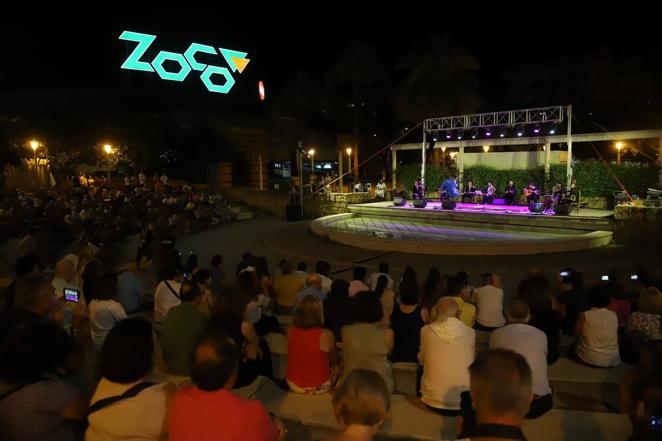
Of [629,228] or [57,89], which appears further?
[57,89]

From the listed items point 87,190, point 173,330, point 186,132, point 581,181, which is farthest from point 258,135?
point 173,330

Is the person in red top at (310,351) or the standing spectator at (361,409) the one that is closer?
the standing spectator at (361,409)

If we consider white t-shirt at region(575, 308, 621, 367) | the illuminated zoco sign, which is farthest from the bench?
the illuminated zoco sign

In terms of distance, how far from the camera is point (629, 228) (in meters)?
13.7

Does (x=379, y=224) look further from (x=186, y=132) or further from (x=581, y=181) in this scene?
(x=186, y=132)

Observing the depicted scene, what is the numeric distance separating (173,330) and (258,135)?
25.6 metres

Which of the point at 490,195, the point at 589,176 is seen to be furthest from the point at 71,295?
the point at 589,176

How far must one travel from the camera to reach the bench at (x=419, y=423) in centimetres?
357

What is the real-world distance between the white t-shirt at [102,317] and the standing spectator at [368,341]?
2491mm

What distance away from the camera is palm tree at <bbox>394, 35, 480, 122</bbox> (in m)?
29.8

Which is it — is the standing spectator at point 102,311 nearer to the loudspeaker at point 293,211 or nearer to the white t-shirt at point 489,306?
the white t-shirt at point 489,306

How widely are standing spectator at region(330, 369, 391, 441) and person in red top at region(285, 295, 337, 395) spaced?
5.57 feet

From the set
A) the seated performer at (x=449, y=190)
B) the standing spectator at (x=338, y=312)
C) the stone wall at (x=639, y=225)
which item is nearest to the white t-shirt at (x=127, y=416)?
the standing spectator at (x=338, y=312)

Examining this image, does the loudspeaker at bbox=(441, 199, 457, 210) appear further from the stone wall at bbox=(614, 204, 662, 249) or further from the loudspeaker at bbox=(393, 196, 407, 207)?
the stone wall at bbox=(614, 204, 662, 249)
